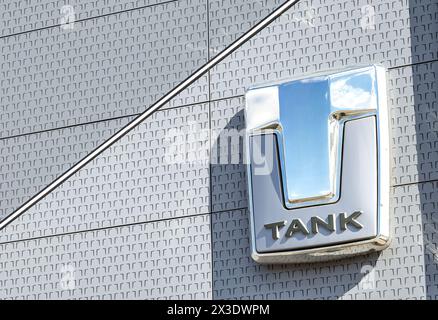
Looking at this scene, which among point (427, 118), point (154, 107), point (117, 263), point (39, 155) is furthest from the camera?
point (39, 155)

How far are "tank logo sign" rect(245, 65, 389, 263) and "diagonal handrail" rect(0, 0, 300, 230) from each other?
338mm

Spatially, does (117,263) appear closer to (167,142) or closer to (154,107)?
(167,142)

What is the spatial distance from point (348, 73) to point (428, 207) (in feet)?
1.99

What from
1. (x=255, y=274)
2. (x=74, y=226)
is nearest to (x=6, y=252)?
(x=74, y=226)

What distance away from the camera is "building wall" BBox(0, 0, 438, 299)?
17.8ft

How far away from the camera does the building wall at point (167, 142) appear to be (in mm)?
5426

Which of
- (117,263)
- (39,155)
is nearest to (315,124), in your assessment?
(117,263)

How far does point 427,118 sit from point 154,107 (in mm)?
1200

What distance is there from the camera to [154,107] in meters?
6.02

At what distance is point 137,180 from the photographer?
19.5ft

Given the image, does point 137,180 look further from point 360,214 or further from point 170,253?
point 360,214

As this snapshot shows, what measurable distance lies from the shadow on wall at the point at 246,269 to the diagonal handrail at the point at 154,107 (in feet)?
0.77

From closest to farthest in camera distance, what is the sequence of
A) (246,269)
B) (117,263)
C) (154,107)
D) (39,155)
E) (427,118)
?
(427,118) < (246,269) < (117,263) < (154,107) < (39,155)

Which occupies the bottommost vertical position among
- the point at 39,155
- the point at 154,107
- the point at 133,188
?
the point at 133,188
